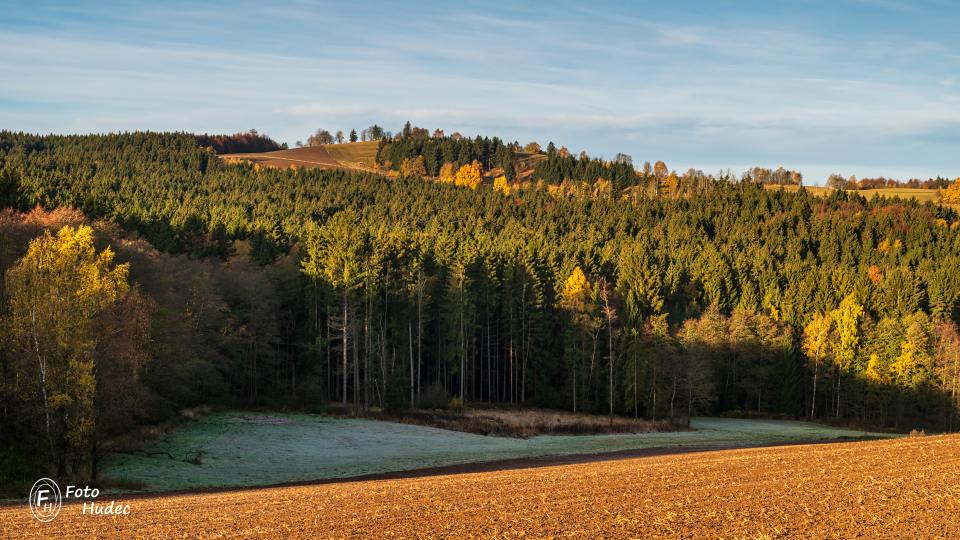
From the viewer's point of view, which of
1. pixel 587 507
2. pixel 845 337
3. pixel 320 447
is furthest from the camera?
pixel 845 337

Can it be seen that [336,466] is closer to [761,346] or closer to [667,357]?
[667,357]

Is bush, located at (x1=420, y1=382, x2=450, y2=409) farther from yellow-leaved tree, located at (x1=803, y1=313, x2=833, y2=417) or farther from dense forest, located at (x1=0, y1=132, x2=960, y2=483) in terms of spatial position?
yellow-leaved tree, located at (x1=803, y1=313, x2=833, y2=417)

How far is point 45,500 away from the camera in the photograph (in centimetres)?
2822

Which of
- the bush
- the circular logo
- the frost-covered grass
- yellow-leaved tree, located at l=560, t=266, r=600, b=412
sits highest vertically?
yellow-leaved tree, located at l=560, t=266, r=600, b=412

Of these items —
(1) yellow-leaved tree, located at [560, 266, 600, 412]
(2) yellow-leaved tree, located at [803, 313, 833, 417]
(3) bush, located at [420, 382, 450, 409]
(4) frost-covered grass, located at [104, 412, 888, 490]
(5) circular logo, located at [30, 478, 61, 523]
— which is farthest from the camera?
(2) yellow-leaved tree, located at [803, 313, 833, 417]

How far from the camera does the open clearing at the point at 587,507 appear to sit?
2105 centimetres

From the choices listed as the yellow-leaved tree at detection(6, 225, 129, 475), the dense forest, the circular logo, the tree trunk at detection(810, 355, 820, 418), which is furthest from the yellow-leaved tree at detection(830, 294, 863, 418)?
the circular logo

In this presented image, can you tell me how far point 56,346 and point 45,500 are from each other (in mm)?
7875

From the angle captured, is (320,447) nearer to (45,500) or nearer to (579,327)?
(45,500)

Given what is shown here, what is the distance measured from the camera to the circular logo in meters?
23.9

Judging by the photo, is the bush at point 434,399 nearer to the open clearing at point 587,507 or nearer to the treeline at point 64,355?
the treeline at point 64,355

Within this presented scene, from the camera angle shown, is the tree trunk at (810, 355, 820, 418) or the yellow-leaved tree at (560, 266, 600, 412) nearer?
the yellow-leaved tree at (560, 266, 600, 412)

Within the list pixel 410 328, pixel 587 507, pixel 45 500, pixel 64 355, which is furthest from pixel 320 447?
pixel 410 328

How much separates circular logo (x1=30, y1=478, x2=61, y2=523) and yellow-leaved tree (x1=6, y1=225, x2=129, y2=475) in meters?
2.35
